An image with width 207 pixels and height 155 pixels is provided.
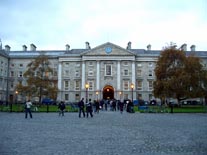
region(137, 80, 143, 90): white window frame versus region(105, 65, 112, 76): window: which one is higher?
region(105, 65, 112, 76): window

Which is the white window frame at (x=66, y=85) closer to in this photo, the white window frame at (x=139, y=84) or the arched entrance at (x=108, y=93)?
the arched entrance at (x=108, y=93)

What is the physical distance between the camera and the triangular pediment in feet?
246

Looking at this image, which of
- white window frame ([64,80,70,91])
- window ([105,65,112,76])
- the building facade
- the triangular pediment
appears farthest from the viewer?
white window frame ([64,80,70,91])

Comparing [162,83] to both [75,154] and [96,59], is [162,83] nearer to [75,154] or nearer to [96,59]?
[96,59]

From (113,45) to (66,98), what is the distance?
19433mm

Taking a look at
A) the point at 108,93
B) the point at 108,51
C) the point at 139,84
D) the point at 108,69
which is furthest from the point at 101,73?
the point at 139,84

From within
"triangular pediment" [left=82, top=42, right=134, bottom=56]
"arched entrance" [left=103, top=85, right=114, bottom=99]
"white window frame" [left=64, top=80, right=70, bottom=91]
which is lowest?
"arched entrance" [left=103, top=85, right=114, bottom=99]

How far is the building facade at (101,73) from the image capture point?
245 ft

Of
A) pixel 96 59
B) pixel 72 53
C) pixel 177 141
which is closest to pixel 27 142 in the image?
pixel 177 141

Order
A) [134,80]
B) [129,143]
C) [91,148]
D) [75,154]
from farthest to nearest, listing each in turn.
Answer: [134,80] → [129,143] → [91,148] → [75,154]

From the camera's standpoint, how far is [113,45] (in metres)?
75.1

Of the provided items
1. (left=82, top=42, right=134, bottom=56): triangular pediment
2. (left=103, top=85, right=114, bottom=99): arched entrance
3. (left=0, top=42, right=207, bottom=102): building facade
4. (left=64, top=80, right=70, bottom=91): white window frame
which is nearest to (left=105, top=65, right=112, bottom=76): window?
(left=0, top=42, right=207, bottom=102): building facade

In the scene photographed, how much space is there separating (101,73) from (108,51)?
6223mm

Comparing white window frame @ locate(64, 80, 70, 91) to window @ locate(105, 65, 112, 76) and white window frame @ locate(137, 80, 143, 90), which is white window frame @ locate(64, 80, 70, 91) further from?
white window frame @ locate(137, 80, 143, 90)
